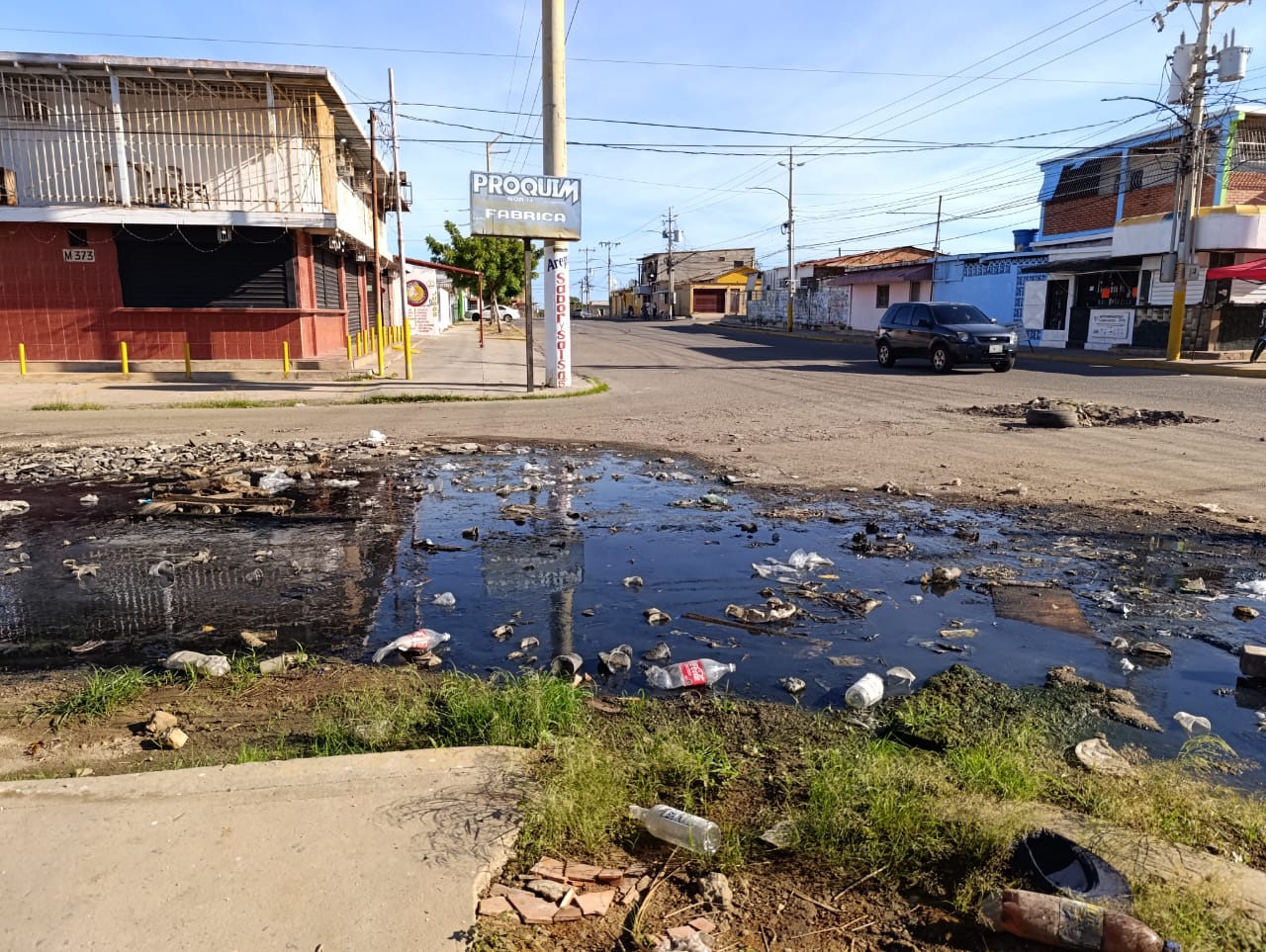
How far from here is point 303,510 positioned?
26.1ft

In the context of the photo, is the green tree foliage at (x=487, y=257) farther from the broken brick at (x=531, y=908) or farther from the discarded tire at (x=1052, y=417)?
the broken brick at (x=531, y=908)

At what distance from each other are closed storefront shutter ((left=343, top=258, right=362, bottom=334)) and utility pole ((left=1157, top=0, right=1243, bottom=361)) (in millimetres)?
24902

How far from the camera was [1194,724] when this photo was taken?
→ 380cm

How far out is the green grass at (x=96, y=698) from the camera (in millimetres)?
3803

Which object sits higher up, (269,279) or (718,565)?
(269,279)

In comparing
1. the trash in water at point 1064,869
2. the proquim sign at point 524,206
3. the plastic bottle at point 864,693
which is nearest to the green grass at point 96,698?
the plastic bottle at point 864,693

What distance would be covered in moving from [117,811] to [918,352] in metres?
22.6

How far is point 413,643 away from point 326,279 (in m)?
21.8

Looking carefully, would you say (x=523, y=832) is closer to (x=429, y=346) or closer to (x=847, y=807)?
(x=847, y=807)

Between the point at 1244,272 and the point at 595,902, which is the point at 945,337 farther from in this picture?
the point at 595,902

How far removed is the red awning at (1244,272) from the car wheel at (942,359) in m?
9.49

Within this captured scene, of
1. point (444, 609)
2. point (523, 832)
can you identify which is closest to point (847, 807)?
point (523, 832)

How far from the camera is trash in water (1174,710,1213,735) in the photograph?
3762 millimetres

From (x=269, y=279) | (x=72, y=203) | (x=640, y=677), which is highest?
(x=72, y=203)
